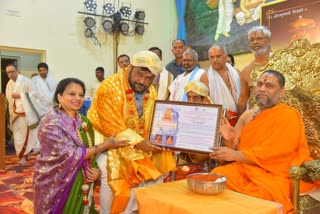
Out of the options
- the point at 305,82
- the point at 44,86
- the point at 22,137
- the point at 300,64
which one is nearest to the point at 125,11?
the point at 44,86

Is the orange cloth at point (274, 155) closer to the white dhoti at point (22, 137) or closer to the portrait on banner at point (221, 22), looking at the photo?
the white dhoti at point (22, 137)

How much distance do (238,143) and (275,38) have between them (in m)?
4.70

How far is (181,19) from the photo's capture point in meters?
10.2

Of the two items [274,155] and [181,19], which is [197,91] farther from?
[181,19]

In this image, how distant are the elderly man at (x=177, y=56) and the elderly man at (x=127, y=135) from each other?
288 cm

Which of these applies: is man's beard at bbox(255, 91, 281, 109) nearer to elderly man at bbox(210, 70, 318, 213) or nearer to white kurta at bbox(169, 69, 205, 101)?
elderly man at bbox(210, 70, 318, 213)

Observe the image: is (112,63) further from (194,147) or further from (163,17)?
(194,147)

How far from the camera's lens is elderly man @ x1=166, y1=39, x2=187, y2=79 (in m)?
5.81

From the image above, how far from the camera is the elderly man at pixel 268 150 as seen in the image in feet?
8.19

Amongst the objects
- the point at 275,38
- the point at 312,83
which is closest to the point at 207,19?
the point at 275,38

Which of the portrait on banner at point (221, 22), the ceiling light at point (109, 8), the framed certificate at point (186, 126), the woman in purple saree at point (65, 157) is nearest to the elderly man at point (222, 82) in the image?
the framed certificate at point (186, 126)

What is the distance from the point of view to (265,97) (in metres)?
2.76

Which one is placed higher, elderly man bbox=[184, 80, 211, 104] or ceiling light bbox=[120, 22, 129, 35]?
ceiling light bbox=[120, 22, 129, 35]

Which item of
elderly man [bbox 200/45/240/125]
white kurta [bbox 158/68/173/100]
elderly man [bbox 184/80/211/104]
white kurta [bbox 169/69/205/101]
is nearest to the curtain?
white kurta [bbox 158/68/173/100]
